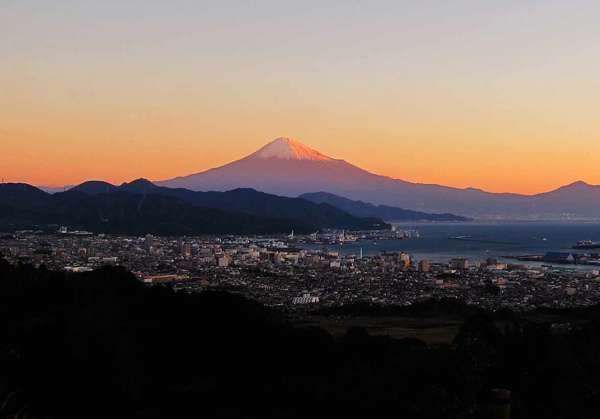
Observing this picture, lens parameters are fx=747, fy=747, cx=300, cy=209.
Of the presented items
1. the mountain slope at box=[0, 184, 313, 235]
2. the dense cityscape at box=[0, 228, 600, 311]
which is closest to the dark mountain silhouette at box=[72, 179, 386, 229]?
the mountain slope at box=[0, 184, 313, 235]

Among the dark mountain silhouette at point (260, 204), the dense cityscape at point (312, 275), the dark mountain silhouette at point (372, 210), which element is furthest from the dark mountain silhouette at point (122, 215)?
the dark mountain silhouette at point (372, 210)

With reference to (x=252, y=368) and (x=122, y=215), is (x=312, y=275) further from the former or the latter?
(x=122, y=215)

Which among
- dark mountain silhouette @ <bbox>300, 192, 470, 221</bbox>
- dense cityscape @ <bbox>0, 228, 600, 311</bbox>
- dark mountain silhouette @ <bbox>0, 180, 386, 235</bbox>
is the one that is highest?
dark mountain silhouette @ <bbox>300, 192, 470, 221</bbox>

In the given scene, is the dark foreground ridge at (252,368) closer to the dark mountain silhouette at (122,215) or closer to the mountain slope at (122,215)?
the dark mountain silhouette at (122,215)

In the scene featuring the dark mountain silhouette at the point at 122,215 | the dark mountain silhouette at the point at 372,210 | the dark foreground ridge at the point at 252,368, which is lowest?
the dark foreground ridge at the point at 252,368

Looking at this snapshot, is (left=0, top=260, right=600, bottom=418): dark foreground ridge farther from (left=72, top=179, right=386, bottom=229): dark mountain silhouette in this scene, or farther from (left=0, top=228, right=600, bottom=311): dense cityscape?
(left=72, top=179, right=386, bottom=229): dark mountain silhouette

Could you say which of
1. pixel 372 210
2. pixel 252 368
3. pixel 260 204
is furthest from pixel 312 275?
pixel 372 210
